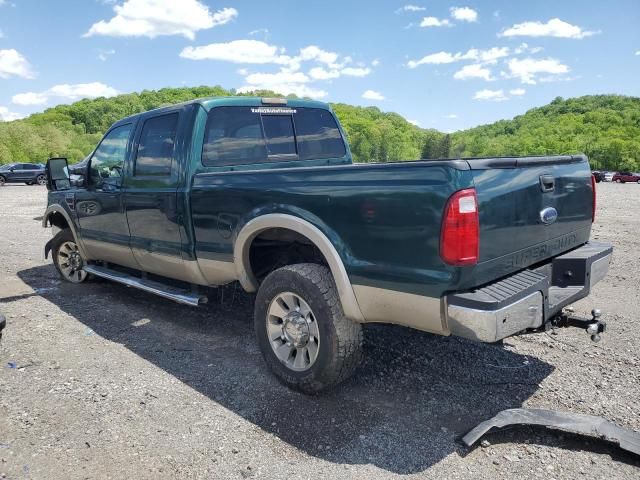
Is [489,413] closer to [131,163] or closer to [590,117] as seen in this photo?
[131,163]

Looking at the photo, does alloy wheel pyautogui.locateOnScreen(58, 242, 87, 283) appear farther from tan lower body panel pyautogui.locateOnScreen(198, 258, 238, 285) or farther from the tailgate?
the tailgate

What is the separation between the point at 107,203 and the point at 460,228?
3.88 metres

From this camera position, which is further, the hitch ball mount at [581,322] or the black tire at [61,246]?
the black tire at [61,246]

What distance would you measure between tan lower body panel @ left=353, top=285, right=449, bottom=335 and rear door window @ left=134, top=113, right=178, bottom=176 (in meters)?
2.23

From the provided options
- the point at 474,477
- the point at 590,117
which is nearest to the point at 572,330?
the point at 474,477

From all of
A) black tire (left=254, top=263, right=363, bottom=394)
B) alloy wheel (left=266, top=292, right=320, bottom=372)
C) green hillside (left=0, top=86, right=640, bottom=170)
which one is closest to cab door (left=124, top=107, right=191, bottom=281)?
alloy wheel (left=266, top=292, right=320, bottom=372)

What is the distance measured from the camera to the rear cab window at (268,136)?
4188mm

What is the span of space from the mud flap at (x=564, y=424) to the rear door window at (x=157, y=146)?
3.10m

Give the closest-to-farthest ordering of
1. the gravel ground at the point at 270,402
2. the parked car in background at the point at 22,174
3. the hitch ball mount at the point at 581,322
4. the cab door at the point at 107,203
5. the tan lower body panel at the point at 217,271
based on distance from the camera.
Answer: the gravel ground at the point at 270,402
the hitch ball mount at the point at 581,322
the tan lower body panel at the point at 217,271
the cab door at the point at 107,203
the parked car in background at the point at 22,174

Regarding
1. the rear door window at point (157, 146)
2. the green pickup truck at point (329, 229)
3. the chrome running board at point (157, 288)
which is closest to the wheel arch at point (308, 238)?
the green pickup truck at point (329, 229)

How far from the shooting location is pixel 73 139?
8600cm

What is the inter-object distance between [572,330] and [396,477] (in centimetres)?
277

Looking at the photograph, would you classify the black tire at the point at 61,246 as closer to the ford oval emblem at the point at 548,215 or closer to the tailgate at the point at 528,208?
the tailgate at the point at 528,208

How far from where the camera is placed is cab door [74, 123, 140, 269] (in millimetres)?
4914
